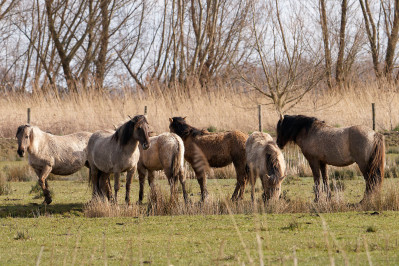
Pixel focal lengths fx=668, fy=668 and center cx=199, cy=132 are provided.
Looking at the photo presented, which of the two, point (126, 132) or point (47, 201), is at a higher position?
point (126, 132)

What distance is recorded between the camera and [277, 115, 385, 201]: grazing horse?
12258 mm

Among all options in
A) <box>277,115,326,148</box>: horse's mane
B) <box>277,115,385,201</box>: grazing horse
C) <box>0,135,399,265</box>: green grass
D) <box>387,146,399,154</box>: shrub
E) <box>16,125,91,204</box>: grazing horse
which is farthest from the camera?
<box>387,146,399,154</box>: shrub

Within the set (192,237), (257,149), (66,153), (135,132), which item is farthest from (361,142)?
(66,153)

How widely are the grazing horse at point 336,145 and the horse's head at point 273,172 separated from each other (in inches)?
45.3

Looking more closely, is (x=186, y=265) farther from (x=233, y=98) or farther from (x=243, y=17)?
(x=243, y=17)

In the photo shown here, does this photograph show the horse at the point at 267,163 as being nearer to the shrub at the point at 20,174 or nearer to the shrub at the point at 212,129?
the shrub at the point at 20,174

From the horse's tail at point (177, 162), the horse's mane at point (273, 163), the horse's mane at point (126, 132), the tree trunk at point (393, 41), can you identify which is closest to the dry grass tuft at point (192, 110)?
the tree trunk at point (393, 41)

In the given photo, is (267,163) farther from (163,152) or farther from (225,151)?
(163,152)

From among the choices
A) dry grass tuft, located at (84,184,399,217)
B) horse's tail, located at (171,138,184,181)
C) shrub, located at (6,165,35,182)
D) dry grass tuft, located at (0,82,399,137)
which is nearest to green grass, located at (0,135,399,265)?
dry grass tuft, located at (84,184,399,217)

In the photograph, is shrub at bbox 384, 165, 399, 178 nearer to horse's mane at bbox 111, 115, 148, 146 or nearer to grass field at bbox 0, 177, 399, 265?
grass field at bbox 0, 177, 399, 265

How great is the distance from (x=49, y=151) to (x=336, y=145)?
5887 millimetres

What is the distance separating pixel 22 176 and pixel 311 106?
1395 cm

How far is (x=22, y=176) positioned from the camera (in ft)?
63.0

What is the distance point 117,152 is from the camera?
1237 cm
